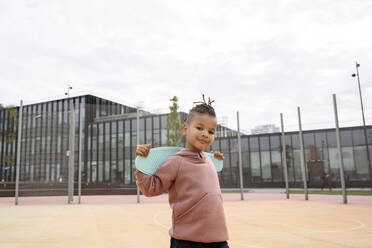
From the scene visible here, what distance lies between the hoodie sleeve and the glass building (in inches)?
562

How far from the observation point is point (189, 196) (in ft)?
7.11

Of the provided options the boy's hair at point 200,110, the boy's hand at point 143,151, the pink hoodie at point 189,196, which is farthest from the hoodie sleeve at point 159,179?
the boy's hair at point 200,110

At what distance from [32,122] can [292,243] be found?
14.5 meters

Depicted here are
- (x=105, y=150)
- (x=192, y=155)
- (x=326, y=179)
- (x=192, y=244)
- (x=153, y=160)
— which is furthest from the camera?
(x=105, y=150)

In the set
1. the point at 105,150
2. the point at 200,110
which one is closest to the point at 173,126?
the point at 105,150

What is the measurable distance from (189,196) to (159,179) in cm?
24

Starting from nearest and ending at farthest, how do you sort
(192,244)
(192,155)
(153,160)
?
(192,244) < (153,160) < (192,155)

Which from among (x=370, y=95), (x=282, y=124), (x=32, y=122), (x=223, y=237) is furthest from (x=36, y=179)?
(x=370, y=95)

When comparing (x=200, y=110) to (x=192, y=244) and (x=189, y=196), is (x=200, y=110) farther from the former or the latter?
(x=192, y=244)

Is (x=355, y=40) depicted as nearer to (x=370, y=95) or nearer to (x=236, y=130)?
(x=370, y=95)

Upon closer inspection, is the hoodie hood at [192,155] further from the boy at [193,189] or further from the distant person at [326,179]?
the distant person at [326,179]

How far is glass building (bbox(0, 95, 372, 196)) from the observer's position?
15.1 meters

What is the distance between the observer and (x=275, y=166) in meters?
23.0

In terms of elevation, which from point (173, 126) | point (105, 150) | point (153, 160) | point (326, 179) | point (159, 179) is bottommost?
point (326, 179)
